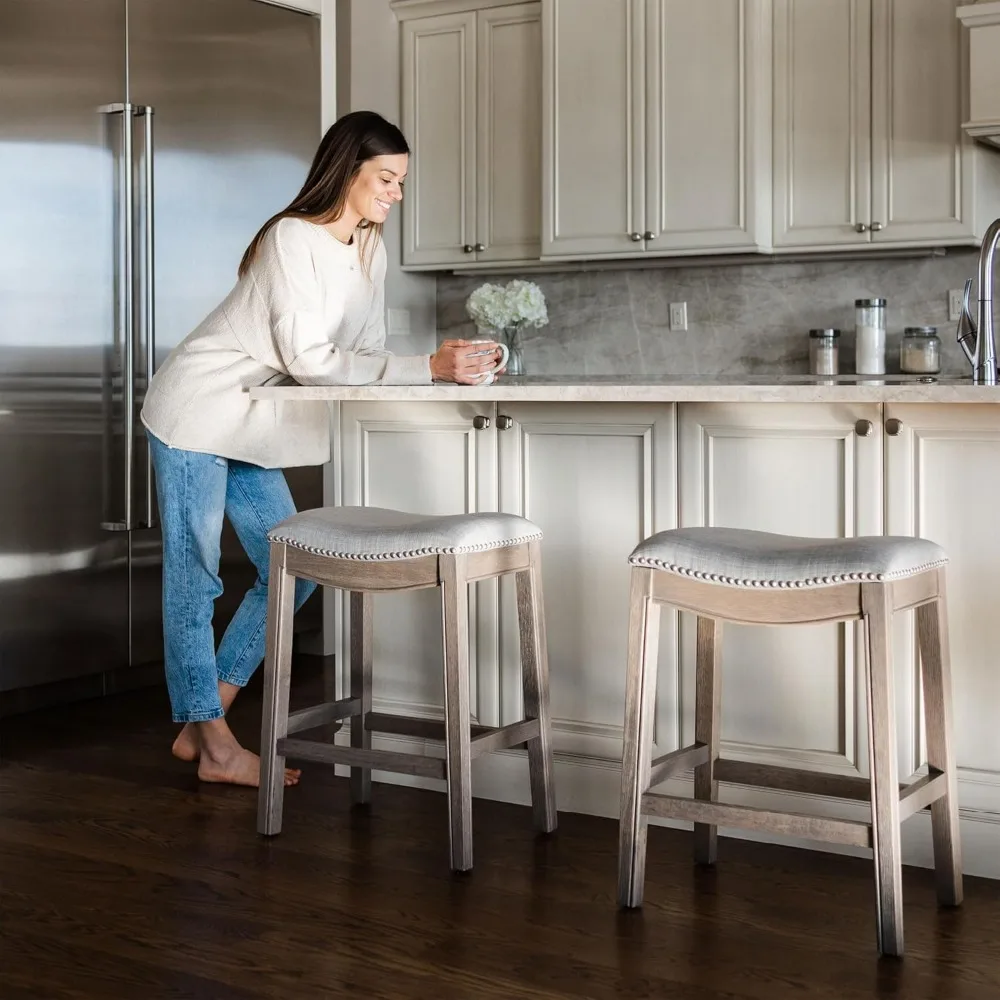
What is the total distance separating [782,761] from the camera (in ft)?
8.32

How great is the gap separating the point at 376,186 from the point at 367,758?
1.16 m

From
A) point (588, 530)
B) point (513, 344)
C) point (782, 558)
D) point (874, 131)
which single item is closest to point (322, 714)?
point (588, 530)

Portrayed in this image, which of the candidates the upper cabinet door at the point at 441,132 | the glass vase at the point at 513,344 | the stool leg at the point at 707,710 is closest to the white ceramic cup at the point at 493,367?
the stool leg at the point at 707,710

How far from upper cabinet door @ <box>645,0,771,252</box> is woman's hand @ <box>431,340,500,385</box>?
5.75 feet

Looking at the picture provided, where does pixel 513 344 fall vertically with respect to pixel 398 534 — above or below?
above

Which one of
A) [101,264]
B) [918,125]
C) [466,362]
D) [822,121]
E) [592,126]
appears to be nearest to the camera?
[466,362]

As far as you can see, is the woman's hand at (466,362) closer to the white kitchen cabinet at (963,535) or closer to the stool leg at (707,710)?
the stool leg at (707,710)

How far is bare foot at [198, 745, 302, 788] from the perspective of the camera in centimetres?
298

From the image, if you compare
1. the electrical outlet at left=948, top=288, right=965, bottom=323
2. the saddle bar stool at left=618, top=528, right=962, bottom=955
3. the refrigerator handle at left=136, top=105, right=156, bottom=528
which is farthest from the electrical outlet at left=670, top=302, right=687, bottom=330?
the saddle bar stool at left=618, top=528, right=962, bottom=955

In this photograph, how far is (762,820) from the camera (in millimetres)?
2074

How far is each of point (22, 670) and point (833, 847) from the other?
2.20 metres

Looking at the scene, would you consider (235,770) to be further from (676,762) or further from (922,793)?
(922,793)

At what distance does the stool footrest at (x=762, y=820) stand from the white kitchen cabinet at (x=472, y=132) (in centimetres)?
277

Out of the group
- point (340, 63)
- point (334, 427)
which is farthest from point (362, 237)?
point (340, 63)
